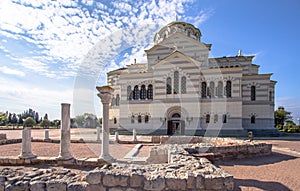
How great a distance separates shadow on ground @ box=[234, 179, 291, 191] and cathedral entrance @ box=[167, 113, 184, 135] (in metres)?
21.5

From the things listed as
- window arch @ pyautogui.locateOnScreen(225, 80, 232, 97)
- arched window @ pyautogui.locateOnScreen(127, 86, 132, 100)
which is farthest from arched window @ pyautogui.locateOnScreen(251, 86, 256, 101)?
arched window @ pyautogui.locateOnScreen(127, 86, 132, 100)

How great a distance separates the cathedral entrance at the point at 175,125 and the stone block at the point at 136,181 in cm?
2422

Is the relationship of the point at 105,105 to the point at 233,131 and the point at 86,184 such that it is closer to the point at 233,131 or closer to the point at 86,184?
the point at 86,184

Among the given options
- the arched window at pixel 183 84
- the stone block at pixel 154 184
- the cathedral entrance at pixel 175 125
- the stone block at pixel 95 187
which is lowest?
the cathedral entrance at pixel 175 125

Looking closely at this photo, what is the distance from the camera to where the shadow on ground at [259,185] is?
589 centimetres

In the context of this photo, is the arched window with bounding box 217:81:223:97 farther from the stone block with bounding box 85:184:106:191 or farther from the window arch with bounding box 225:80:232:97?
the stone block with bounding box 85:184:106:191

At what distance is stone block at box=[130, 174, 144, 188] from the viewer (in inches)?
171

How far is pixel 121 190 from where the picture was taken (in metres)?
4.40

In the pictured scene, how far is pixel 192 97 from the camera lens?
2750 centimetres

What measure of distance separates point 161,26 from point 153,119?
18.7m

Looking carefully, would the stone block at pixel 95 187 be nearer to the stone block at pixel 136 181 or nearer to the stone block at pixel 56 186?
the stone block at pixel 56 186

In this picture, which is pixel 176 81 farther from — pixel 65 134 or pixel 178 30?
pixel 65 134

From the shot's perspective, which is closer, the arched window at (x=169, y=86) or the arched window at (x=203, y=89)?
the arched window at (x=203, y=89)

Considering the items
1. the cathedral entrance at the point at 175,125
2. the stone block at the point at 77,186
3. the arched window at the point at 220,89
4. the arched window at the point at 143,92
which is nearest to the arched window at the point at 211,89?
the arched window at the point at 220,89
